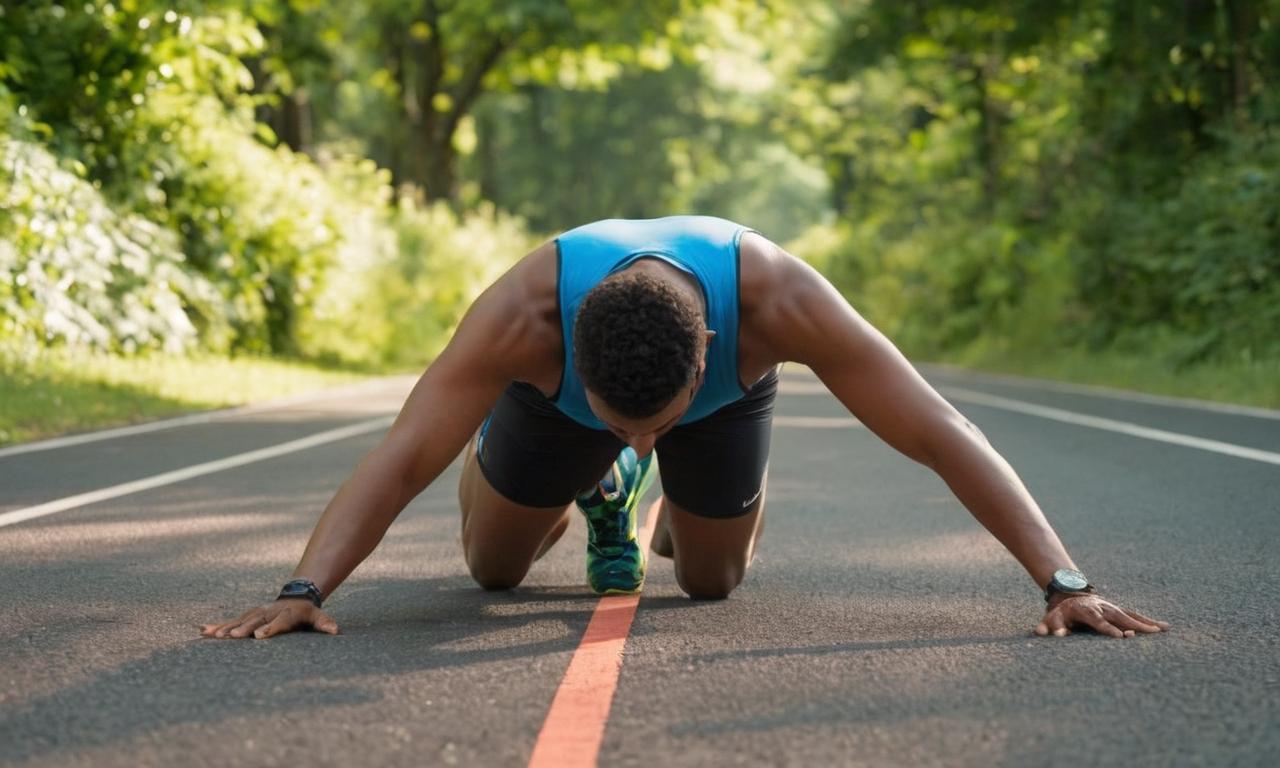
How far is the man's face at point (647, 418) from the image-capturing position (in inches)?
160

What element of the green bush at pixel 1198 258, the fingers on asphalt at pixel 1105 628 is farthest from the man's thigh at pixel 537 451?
the green bush at pixel 1198 258

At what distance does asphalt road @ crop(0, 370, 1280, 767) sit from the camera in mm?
3471

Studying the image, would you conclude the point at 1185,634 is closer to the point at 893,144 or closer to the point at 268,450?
the point at 268,450

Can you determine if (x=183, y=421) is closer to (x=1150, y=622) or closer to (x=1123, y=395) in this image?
(x=1123, y=395)

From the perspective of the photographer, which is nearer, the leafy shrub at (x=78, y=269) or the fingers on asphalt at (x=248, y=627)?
the fingers on asphalt at (x=248, y=627)

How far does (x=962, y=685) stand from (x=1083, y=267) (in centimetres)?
1848

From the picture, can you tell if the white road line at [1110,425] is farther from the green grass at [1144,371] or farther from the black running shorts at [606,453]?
the black running shorts at [606,453]

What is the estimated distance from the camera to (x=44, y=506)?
7512mm

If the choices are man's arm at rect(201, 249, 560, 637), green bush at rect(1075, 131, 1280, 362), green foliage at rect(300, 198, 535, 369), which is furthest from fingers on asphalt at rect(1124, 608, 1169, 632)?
green foliage at rect(300, 198, 535, 369)

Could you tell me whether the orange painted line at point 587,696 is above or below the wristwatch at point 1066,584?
below

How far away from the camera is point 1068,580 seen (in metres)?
4.46

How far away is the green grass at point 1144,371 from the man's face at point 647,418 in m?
10.6

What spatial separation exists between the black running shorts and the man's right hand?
3.03 feet

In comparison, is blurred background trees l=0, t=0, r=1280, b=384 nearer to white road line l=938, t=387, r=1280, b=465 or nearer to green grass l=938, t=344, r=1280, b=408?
green grass l=938, t=344, r=1280, b=408
